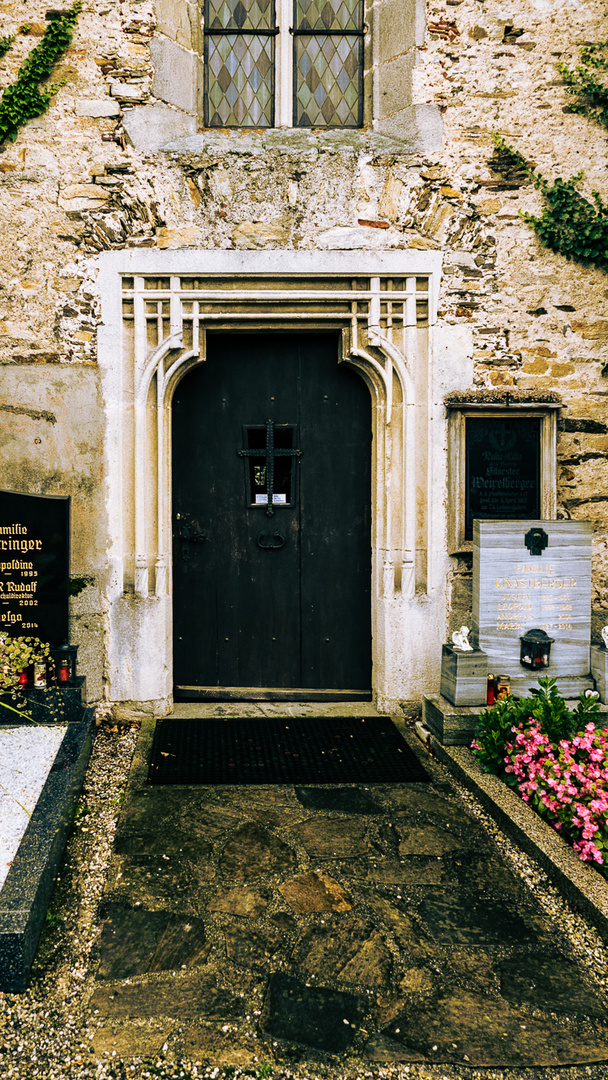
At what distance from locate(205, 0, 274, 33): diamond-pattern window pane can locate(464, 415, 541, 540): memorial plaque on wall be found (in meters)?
3.25

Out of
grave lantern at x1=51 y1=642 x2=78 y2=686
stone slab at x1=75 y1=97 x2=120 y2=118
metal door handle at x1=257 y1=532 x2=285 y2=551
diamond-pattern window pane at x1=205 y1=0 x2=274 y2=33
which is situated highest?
diamond-pattern window pane at x1=205 y1=0 x2=274 y2=33

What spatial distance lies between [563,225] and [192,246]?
8.49ft

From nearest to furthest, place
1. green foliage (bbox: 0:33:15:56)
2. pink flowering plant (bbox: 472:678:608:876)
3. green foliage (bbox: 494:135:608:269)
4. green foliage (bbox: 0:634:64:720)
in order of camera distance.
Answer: pink flowering plant (bbox: 472:678:608:876), green foliage (bbox: 0:634:64:720), green foliage (bbox: 0:33:15:56), green foliage (bbox: 494:135:608:269)

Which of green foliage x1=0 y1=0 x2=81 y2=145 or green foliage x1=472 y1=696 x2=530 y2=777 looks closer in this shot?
green foliage x1=472 y1=696 x2=530 y2=777

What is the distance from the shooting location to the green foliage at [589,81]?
4.60 meters

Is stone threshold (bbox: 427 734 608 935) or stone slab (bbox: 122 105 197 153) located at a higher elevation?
stone slab (bbox: 122 105 197 153)

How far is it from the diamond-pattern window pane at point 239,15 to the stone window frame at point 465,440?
3051 millimetres

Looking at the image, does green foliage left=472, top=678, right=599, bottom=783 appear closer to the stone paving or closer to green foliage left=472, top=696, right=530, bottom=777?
green foliage left=472, top=696, right=530, bottom=777

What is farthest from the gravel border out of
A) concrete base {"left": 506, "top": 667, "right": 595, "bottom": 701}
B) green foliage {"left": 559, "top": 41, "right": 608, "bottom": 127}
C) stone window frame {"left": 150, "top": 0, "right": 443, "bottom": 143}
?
green foliage {"left": 559, "top": 41, "right": 608, "bottom": 127}

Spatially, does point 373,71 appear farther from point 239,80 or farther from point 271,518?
point 271,518

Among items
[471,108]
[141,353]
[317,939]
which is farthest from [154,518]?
[471,108]

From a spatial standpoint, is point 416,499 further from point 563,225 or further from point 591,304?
point 563,225

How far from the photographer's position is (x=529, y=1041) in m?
2.14

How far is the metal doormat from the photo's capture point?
389cm
